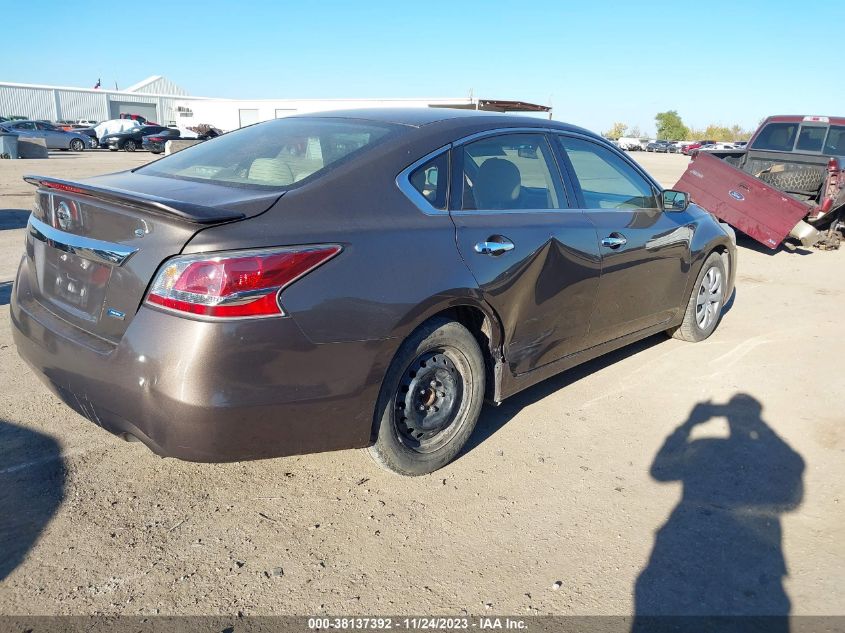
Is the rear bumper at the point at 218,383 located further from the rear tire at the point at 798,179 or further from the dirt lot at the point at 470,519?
the rear tire at the point at 798,179

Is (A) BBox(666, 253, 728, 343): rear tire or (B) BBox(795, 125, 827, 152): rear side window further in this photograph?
(B) BBox(795, 125, 827, 152): rear side window

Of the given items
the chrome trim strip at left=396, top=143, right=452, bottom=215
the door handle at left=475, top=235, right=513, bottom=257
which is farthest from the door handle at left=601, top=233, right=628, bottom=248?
the chrome trim strip at left=396, top=143, right=452, bottom=215

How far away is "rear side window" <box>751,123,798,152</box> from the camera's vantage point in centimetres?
1113

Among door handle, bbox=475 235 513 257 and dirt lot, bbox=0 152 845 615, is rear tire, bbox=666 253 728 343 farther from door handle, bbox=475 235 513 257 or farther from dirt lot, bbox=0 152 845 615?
door handle, bbox=475 235 513 257

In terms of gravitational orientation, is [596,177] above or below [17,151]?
above

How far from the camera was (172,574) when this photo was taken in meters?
2.52

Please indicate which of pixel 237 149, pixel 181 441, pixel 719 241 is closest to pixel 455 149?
pixel 237 149

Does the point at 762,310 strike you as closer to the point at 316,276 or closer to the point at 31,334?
the point at 316,276

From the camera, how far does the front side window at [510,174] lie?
3363 millimetres

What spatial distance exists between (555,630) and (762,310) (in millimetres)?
5346

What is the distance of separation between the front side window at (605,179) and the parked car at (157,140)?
110ft

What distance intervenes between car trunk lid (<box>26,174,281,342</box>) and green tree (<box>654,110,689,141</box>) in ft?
380

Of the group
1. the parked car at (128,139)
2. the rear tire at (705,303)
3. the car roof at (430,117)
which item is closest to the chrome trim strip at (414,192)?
the car roof at (430,117)

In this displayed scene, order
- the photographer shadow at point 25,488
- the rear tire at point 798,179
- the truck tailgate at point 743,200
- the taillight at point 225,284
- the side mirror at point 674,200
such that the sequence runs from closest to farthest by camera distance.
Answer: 1. the taillight at point 225,284
2. the photographer shadow at point 25,488
3. the side mirror at point 674,200
4. the truck tailgate at point 743,200
5. the rear tire at point 798,179
